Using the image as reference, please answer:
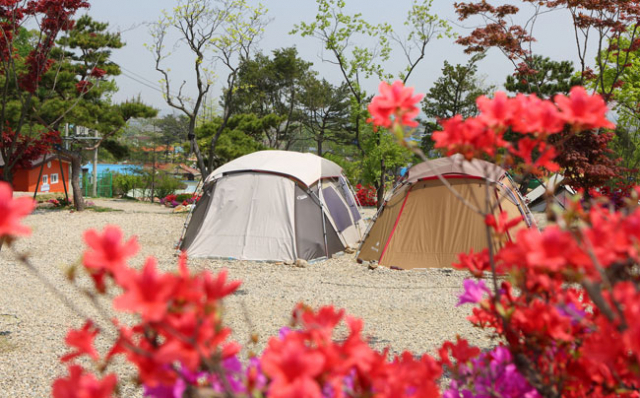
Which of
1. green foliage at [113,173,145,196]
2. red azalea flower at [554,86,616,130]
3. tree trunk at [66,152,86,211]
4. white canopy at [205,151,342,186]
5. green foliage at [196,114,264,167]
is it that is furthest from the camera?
green foliage at [113,173,145,196]

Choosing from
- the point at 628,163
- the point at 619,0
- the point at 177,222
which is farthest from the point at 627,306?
the point at 628,163

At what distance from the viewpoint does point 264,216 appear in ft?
26.8

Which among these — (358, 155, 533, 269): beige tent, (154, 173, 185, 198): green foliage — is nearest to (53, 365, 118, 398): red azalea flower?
(358, 155, 533, 269): beige tent

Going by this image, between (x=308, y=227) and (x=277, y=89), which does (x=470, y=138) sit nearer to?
(x=308, y=227)

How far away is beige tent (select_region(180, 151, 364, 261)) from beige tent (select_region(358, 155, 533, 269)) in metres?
1.09

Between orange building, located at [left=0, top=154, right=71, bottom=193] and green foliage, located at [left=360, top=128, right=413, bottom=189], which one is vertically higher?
green foliage, located at [left=360, top=128, right=413, bottom=189]

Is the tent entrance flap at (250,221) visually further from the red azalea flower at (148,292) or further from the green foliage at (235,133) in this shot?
the green foliage at (235,133)

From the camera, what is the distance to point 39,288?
6.32 meters

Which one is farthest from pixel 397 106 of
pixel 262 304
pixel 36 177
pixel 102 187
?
pixel 102 187

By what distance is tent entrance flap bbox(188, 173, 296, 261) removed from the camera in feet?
26.4

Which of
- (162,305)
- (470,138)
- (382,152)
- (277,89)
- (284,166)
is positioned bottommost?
(162,305)

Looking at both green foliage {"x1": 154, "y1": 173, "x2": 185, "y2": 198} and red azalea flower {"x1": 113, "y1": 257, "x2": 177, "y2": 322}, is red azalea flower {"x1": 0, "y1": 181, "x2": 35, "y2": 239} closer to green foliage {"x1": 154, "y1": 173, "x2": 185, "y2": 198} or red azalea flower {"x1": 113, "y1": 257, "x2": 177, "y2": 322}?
red azalea flower {"x1": 113, "y1": 257, "x2": 177, "y2": 322}

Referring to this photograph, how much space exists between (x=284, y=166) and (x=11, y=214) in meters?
7.66

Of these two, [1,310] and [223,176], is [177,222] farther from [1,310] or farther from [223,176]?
[1,310]
